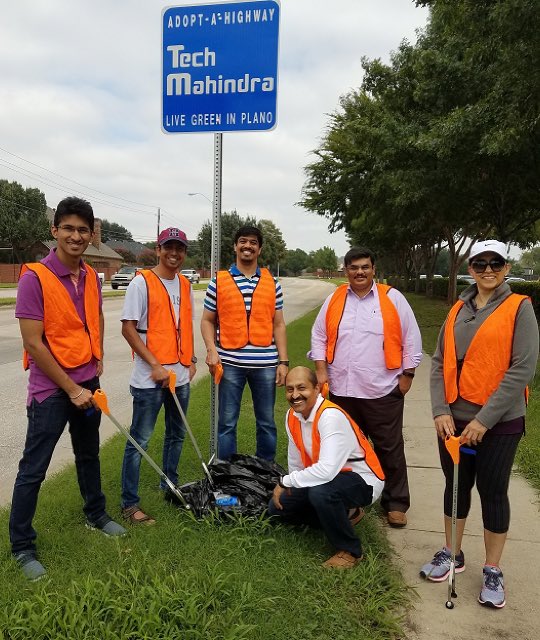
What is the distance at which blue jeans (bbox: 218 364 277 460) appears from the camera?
388 cm

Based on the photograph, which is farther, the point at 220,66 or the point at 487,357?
the point at 220,66

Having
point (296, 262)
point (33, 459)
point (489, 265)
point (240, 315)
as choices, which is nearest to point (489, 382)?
point (489, 265)

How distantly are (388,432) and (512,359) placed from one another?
1.25 m

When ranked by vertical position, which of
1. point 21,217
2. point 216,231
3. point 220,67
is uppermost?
point 21,217

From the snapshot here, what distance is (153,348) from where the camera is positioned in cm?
347

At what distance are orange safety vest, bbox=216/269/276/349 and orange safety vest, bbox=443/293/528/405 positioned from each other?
56.3 inches

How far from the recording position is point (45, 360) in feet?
9.16

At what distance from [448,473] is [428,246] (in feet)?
110

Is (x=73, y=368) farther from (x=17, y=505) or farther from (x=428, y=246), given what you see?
(x=428, y=246)

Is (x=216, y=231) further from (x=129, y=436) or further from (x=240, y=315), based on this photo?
(x=129, y=436)

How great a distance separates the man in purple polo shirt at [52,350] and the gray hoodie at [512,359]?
6.60ft

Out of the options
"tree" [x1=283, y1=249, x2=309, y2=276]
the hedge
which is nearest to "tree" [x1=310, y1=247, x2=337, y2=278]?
"tree" [x1=283, y1=249, x2=309, y2=276]

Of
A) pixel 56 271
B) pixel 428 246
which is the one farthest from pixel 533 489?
pixel 428 246

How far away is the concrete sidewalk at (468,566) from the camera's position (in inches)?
101
